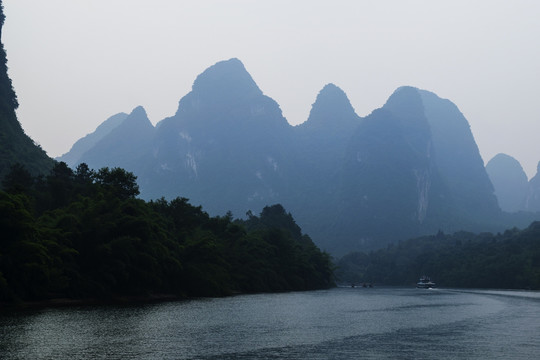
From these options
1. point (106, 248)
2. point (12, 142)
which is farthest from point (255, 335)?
point (12, 142)

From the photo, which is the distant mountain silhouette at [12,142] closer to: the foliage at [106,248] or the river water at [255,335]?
the foliage at [106,248]

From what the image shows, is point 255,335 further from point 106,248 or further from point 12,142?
point 12,142

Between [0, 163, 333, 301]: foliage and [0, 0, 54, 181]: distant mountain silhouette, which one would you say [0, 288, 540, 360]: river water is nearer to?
[0, 163, 333, 301]: foliage

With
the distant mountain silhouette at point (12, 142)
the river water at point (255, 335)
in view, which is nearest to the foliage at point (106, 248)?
the river water at point (255, 335)

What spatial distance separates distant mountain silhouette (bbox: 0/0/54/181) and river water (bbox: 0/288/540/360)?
7790 centimetres

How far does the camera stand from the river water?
30.8 m

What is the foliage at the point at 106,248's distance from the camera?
52938mm

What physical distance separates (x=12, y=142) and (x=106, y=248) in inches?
3091

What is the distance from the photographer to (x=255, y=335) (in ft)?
129

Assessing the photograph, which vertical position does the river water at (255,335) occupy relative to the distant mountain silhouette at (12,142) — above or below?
below

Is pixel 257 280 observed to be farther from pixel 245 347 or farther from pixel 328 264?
pixel 245 347

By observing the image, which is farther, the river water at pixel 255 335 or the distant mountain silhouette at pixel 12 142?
the distant mountain silhouette at pixel 12 142

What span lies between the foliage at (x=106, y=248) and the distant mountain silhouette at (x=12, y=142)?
16.1 metres

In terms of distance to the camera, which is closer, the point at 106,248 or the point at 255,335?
the point at 255,335
